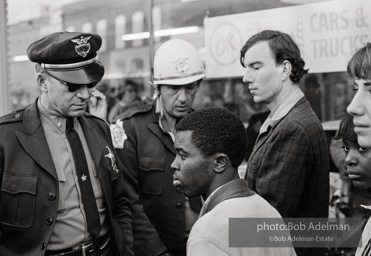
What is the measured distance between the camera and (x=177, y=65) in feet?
11.7

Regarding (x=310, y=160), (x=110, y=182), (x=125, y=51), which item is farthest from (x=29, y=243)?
(x=125, y=51)

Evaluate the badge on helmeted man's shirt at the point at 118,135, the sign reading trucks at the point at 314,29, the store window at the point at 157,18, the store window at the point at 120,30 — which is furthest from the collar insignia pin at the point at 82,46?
the store window at the point at 120,30

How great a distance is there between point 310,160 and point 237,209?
3.32 feet

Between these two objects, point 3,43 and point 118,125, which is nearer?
point 118,125

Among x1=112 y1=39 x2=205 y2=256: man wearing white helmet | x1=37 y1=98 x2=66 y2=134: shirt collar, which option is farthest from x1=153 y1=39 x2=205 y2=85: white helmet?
x1=37 y1=98 x2=66 y2=134: shirt collar

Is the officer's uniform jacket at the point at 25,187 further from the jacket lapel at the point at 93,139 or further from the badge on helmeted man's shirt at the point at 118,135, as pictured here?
the badge on helmeted man's shirt at the point at 118,135

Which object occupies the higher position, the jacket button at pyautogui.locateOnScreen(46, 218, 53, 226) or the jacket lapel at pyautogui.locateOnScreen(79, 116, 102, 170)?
the jacket lapel at pyautogui.locateOnScreen(79, 116, 102, 170)

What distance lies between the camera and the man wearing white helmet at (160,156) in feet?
11.0

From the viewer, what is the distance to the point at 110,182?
313cm

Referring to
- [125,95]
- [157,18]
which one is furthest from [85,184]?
[125,95]

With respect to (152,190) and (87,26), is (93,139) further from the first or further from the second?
(87,26)

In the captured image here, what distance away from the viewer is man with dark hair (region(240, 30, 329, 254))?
9.13 ft

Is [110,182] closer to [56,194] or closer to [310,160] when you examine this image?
[56,194]

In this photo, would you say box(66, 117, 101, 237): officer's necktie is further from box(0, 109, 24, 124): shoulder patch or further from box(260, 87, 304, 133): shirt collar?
box(260, 87, 304, 133): shirt collar
